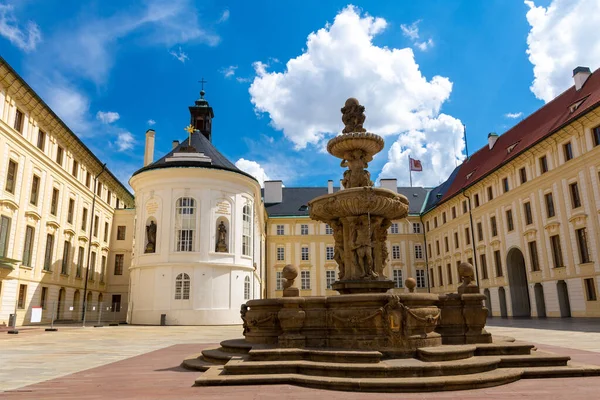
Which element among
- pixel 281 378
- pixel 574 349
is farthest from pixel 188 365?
pixel 574 349

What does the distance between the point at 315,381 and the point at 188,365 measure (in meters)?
3.40

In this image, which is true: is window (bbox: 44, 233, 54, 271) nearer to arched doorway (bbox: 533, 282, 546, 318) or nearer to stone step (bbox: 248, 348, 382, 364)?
stone step (bbox: 248, 348, 382, 364)

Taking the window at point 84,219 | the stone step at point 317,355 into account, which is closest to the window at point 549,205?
the stone step at point 317,355

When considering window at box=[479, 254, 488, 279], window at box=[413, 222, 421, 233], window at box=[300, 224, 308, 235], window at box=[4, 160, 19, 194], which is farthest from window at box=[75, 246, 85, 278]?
window at box=[413, 222, 421, 233]

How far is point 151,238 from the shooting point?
1304 inches

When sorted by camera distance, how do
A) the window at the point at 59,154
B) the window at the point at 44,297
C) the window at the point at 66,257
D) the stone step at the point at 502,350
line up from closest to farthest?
the stone step at the point at 502,350 → the window at the point at 44,297 → the window at the point at 59,154 → the window at the point at 66,257

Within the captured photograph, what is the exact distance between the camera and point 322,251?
56.9 meters

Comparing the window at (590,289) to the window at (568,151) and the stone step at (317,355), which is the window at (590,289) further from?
the stone step at (317,355)

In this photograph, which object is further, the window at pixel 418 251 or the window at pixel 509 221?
the window at pixel 418 251

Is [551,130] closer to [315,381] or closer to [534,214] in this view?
[534,214]

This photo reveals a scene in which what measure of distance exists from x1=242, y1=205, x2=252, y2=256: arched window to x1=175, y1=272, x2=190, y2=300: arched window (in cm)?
524

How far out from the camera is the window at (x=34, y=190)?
95.3 feet

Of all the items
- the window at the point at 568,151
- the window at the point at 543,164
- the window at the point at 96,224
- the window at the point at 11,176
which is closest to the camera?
the window at the point at 11,176

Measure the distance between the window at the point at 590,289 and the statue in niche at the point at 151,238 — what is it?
2892 centimetres
